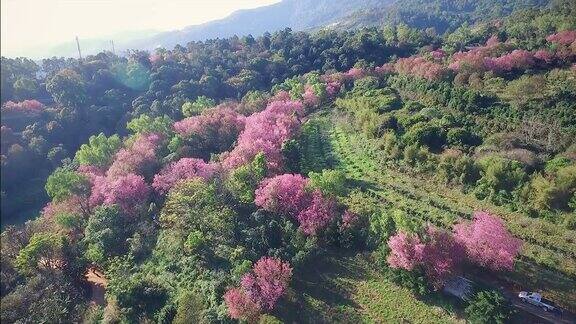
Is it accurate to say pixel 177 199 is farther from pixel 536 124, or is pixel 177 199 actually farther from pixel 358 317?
pixel 536 124

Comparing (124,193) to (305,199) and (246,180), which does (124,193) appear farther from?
(305,199)

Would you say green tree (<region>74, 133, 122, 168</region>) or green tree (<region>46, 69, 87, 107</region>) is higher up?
green tree (<region>46, 69, 87, 107</region>)

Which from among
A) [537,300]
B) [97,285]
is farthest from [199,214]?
[537,300]

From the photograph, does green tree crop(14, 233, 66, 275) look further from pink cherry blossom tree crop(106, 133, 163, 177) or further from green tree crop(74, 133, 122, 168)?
green tree crop(74, 133, 122, 168)

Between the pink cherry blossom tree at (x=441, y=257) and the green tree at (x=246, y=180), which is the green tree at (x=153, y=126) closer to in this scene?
the green tree at (x=246, y=180)

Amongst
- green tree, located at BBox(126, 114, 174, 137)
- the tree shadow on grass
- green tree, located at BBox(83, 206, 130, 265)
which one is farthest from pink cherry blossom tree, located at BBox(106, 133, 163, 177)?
the tree shadow on grass

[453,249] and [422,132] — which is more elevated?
[422,132]

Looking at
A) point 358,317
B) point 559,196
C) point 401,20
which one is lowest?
point 358,317

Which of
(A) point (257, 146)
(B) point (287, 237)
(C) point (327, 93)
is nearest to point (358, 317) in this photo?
(B) point (287, 237)
